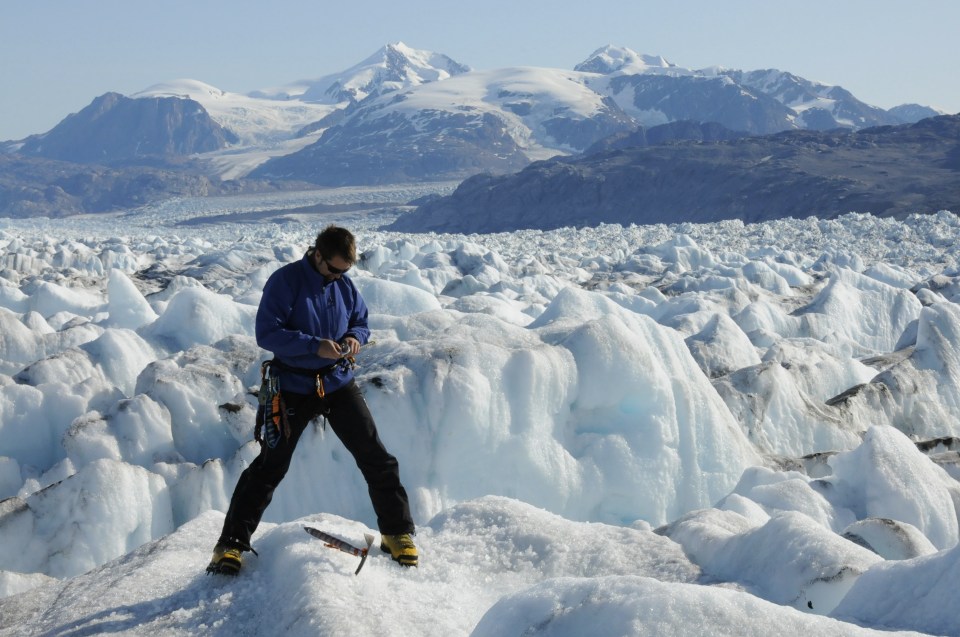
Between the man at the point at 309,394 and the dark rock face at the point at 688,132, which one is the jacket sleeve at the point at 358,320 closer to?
the man at the point at 309,394

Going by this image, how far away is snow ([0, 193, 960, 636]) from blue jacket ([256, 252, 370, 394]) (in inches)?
29.6

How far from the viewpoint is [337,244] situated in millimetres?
4387

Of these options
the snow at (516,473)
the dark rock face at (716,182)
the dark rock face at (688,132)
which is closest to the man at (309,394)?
the snow at (516,473)

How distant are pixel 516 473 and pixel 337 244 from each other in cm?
407

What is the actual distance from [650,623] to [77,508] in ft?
20.8

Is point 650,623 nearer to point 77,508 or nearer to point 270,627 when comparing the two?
point 270,627

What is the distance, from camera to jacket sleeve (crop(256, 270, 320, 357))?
4277mm

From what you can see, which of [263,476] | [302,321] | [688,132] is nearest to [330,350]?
[302,321]

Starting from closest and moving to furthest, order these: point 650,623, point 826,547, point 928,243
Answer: point 650,623, point 826,547, point 928,243

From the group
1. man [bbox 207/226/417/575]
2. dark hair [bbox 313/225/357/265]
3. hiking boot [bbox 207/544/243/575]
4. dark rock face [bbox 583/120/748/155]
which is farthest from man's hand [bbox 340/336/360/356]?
dark rock face [bbox 583/120/748/155]

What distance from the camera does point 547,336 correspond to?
897 centimetres

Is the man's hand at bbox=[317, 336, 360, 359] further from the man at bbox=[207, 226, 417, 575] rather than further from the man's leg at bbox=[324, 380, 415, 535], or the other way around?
the man's leg at bbox=[324, 380, 415, 535]

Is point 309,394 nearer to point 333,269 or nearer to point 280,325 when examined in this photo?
point 280,325

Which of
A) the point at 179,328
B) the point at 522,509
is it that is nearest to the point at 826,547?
the point at 522,509
